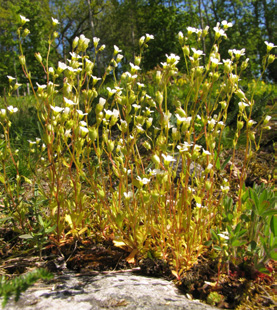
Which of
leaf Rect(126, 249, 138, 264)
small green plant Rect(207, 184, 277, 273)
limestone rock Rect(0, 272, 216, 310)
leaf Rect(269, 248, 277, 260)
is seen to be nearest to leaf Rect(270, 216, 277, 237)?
small green plant Rect(207, 184, 277, 273)

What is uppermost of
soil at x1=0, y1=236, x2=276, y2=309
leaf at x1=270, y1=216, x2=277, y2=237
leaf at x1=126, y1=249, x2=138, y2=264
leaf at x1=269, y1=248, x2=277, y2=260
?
leaf at x1=270, y1=216, x2=277, y2=237

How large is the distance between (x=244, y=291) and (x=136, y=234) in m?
0.55

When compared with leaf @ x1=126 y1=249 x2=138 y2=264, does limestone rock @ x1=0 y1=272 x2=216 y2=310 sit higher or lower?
lower

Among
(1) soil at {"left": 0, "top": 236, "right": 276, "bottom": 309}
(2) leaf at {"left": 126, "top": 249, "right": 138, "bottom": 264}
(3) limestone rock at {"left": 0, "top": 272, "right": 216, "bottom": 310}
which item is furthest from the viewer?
(2) leaf at {"left": 126, "top": 249, "right": 138, "bottom": 264}

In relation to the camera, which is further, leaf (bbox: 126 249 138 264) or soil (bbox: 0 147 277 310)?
leaf (bbox: 126 249 138 264)

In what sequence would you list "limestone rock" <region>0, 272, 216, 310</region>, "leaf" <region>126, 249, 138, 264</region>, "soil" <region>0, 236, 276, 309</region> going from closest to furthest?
"limestone rock" <region>0, 272, 216, 310</region>, "soil" <region>0, 236, 276, 309</region>, "leaf" <region>126, 249, 138, 264</region>

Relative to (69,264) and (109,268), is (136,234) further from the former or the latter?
(69,264)

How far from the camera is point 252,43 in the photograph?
23.5 metres

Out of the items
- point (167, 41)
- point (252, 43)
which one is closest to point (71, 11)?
point (167, 41)

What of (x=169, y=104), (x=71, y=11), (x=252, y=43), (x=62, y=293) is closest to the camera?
(x=62, y=293)

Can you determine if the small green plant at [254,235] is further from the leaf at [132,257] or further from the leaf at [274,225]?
the leaf at [132,257]

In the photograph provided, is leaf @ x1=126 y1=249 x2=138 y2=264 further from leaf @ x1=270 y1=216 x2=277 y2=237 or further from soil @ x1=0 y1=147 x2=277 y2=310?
leaf @ x1=270 y1=216 x2=277 y2=237

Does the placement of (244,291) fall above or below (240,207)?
below

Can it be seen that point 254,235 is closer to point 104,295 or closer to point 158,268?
point 158,268
